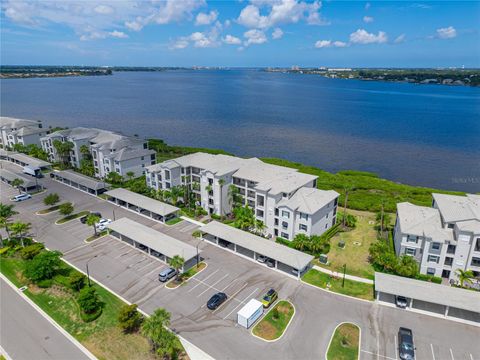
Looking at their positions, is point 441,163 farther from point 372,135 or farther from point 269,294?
point 269,294

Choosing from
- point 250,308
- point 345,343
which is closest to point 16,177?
point 250,308

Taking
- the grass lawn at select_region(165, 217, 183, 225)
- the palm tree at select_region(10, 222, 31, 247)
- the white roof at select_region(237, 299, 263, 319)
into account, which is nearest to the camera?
the white roof at select_region(237, 299, 263, 319)

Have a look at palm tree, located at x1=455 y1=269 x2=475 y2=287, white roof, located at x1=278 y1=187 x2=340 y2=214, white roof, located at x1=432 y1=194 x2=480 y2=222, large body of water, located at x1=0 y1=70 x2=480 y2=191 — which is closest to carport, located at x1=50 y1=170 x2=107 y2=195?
white roof, located at x1=278 y1=187 x2=340 y2=214

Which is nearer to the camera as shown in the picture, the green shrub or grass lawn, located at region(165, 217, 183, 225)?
the green shrub

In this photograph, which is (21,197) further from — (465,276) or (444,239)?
(465,276)

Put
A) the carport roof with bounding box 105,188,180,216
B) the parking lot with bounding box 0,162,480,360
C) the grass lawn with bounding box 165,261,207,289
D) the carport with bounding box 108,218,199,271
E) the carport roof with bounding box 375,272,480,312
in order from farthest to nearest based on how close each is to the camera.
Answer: the carport roof with bounding box 105,188,180,216
the carport with bounding box 108,218,199,271
the grass lawn with bounding box 165,261,207,289
the carport roof with bounding box 375,272,480,312
the parking lot with bounding box 0,162,480,360

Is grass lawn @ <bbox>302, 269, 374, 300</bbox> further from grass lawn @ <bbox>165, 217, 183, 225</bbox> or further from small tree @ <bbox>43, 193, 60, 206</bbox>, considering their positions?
small tree @ <bbox>43, 193, 60, 206</bbox>
